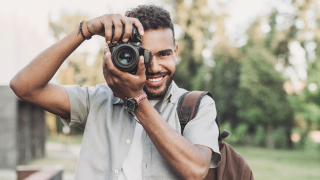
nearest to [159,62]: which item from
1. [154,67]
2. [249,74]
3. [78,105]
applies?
[154,67]

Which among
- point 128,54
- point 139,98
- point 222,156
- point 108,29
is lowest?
point 222,156

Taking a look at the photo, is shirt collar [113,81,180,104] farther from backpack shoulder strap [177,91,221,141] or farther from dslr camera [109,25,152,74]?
dslr camera [109,25,152,74]

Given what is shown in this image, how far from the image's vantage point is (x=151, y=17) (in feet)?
6.34

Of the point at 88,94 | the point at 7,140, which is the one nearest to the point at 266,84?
the point at 7,140

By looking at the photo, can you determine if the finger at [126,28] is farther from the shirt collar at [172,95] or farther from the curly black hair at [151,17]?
the shirt collar at [172,95]

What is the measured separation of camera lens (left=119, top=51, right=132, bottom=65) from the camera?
152cm

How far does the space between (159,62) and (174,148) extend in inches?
23.3

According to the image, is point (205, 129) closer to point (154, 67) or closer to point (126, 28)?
point (154, 67)

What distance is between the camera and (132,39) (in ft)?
5.40

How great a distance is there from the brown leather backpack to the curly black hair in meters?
0.46

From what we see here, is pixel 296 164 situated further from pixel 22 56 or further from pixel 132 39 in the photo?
pixel 132 39

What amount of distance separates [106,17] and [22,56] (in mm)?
10728

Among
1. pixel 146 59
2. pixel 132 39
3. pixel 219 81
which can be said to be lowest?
pixel 219 81

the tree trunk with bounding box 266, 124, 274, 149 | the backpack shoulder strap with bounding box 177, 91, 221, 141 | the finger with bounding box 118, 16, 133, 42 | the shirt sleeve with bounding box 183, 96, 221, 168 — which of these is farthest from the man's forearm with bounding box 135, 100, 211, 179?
the tree trunk with bounding box 266, 124, 274, 149
